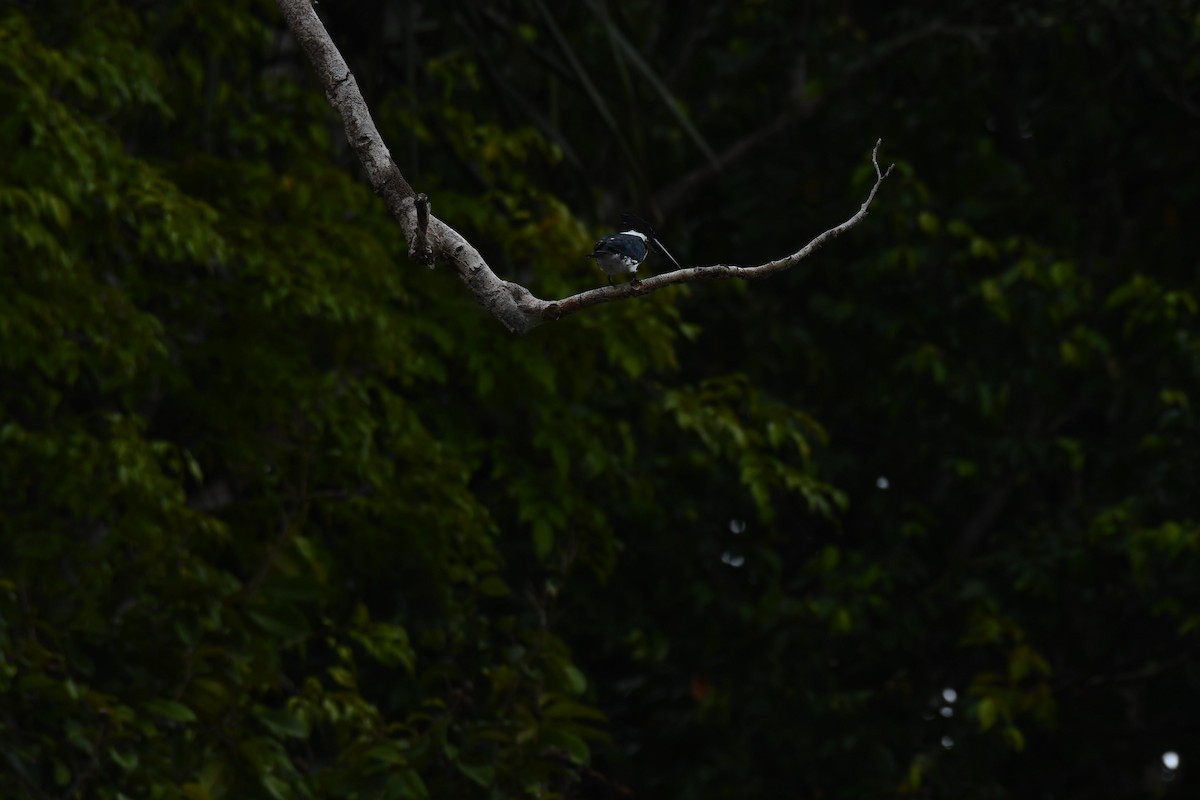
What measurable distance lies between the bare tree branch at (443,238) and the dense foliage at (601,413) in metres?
2.17

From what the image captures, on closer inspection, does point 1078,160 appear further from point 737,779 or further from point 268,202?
point 268,202

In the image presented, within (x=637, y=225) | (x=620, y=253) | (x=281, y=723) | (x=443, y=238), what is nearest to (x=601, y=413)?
(x=281, y=723)

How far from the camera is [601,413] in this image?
22.1ft

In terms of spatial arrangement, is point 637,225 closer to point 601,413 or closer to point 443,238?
point 443,238

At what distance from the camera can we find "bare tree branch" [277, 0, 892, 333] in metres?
1.93

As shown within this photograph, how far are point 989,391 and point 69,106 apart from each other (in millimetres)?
3502

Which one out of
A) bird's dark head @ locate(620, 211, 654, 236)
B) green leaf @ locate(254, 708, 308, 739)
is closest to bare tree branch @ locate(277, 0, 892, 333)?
bird's dark head @ locate(620, 211, 654, 236)

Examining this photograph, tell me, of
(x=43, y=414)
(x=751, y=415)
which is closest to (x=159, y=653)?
(x=43, y=414)

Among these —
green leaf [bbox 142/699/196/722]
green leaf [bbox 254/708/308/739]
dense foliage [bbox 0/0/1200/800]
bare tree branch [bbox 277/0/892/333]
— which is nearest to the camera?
bare tree branch [bbox 277/0/892/333]

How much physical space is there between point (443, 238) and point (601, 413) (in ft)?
15.3

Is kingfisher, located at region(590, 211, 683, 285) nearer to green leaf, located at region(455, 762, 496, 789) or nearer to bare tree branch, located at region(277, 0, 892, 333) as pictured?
bare tree branch, located at region(277, 0, 892, 333)

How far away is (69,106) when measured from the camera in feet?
16.3

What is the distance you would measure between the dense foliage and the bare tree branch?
85.5 inches

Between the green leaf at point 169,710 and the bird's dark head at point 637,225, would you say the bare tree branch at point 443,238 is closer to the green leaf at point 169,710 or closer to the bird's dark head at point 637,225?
the bird's dark head at point 637,225
